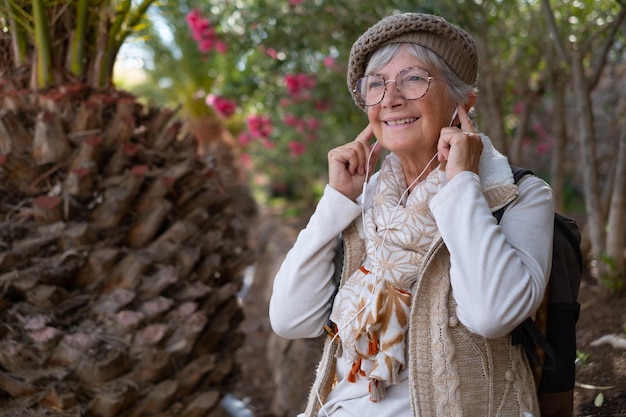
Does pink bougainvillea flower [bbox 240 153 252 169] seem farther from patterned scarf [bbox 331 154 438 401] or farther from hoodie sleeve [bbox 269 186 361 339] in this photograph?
patterned scarf [bbox 331 154 438 401]

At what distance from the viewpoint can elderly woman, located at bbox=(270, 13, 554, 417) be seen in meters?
1.90

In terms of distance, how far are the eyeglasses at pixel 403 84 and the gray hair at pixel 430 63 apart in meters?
0.04

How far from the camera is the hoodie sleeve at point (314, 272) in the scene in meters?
2.26

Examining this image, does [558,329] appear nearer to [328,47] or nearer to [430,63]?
[430,63]

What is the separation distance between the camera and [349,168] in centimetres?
237

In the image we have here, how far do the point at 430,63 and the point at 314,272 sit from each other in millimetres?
769

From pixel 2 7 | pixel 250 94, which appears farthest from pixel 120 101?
pixel 250 94

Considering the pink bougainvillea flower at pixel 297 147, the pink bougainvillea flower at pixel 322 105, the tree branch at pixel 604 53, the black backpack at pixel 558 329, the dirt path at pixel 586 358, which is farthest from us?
the pink bougainvillea flower at pixel 297 147

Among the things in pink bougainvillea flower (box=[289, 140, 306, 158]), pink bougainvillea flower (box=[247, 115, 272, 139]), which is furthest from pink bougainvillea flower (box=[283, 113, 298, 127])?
pink bougainvillea flower (box=[289, 140, 306, 158])

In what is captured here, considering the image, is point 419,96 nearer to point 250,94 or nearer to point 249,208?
point 250,94

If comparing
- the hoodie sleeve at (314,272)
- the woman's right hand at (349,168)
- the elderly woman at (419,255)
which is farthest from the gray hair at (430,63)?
the hoodie sleeve at (314,272)

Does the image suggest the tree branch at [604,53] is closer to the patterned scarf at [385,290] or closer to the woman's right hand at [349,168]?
the woman's right hand at [349,168]

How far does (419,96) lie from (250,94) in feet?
14.9

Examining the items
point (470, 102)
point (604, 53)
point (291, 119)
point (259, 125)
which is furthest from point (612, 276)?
point (259, 125)
